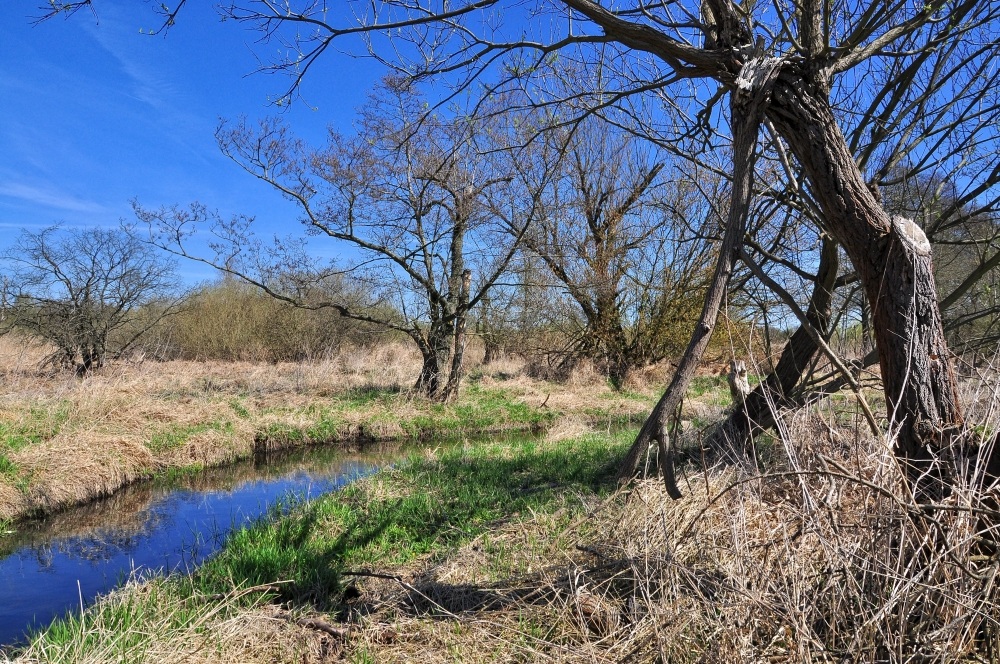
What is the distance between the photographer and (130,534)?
754 centimetres

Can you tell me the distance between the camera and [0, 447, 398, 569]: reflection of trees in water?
707 cm

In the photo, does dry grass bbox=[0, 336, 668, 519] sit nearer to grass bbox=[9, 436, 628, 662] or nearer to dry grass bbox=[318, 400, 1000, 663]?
grass bbox=[9, 436, 628, 662]

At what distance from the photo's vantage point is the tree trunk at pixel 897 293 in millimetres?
2854

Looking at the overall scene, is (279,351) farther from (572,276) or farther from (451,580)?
(451,580)

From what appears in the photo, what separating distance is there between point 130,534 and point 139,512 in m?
1.01

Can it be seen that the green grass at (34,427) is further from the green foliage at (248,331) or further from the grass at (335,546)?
the green foliage at (248,331)

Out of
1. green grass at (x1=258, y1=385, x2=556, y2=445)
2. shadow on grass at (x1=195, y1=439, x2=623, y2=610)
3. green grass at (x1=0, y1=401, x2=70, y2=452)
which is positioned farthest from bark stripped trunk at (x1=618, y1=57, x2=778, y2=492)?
green grass at (x1=258, y1=385, x2=556, y2=445)

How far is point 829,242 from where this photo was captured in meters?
5.24

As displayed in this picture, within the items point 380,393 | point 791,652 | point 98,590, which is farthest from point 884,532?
point 380,393

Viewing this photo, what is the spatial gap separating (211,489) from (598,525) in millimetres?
7334

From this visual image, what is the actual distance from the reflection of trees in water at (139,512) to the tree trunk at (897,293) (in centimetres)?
603

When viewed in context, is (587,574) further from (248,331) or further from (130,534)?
(248,331)

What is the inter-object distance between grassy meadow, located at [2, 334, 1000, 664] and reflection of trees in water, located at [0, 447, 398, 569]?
769 millimetres

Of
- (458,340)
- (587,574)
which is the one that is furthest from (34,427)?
(587,574)
